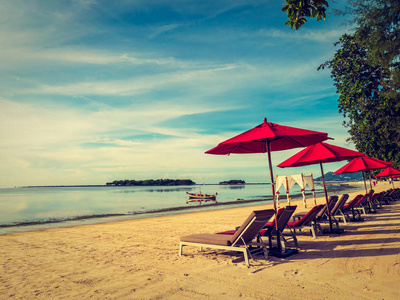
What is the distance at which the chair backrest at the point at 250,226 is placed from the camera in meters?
4.89

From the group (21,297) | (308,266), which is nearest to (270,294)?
(308,266)

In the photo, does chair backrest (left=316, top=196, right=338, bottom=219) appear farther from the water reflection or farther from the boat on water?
the boat on water

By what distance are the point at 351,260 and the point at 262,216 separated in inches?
68.8

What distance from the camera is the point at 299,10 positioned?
4141 millimetres

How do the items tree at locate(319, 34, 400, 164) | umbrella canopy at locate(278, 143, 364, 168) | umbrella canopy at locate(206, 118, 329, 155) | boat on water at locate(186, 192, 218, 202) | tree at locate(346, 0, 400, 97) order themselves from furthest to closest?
boat on water at locate(186, 192, 218, 202) < tree at locate(319, 34, 400, 164) < tree at locate(346, 0, 400, 97) < umbrella canopy at locate(278, 143, 364, 168) < umbrella canopy at locate(206, 118, 329, 155)

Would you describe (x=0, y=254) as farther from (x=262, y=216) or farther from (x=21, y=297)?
(x=262, y=216)

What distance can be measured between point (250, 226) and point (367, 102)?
20606 mm

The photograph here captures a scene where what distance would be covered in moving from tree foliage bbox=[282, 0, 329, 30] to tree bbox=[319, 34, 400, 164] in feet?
60.3

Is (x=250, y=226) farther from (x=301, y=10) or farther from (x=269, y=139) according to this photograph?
(x=301, y=10)

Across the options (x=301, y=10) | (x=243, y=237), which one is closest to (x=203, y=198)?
(x=243, y=237)

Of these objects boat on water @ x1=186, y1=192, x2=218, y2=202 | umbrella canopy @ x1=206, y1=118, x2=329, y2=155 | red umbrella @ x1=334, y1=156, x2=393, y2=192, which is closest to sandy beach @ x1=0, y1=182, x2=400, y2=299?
umbrella canopy @ x1=206, y1=118, x2=329, y2=155

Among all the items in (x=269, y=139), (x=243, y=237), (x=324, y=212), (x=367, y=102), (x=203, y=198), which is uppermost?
(x=367, y=102)

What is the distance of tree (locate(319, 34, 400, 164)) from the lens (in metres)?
19.5

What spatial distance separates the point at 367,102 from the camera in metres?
21.0
